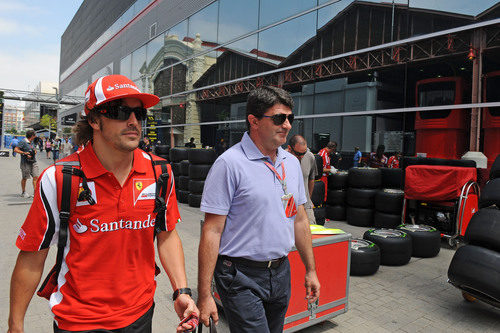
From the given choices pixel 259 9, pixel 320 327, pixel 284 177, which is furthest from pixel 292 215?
pixel 259 9

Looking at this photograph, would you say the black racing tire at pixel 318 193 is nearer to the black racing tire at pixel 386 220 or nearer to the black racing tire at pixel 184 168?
the black racing tire at pixel 386 220

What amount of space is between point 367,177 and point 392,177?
2.50ft

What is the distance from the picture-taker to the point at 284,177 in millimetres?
2418

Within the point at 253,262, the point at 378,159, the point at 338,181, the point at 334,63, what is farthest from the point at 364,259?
the point at 334,63

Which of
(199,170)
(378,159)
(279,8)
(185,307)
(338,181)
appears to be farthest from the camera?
(279,8)

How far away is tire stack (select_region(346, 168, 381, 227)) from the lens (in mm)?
8688

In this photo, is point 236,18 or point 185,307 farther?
point 236,18

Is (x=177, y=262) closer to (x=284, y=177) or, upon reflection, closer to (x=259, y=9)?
(x=284, y=177)

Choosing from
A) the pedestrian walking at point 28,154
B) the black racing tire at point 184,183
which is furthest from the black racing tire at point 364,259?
the pedestrian walking at point 28,154

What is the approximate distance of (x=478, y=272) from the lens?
12.7ft

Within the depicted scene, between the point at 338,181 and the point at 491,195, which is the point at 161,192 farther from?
the point at 338,181

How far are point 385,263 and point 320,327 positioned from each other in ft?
8.16

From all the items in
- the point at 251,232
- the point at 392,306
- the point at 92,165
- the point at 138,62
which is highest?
the point at 138,62

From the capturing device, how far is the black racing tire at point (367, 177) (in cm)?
870
